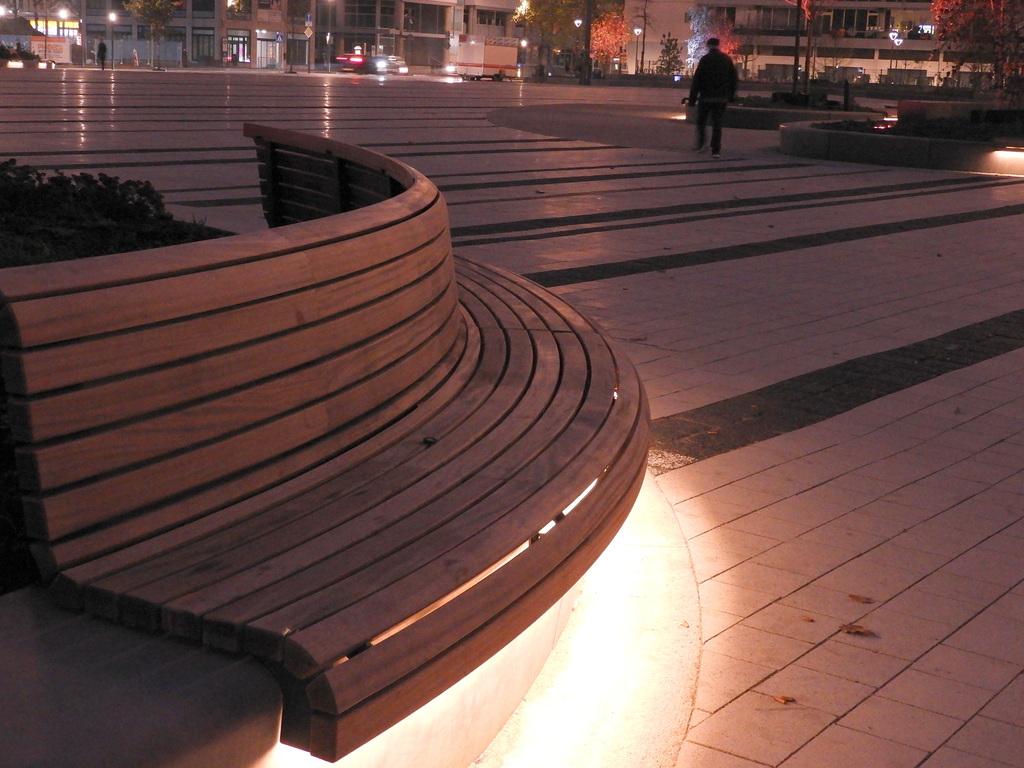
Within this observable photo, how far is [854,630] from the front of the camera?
3426 millimetres


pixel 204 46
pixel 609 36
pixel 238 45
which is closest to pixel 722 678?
pixel 204 46

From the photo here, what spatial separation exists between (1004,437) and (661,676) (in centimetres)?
280

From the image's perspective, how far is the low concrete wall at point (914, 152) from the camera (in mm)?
18359

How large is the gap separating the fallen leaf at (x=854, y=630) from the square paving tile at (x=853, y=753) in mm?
529

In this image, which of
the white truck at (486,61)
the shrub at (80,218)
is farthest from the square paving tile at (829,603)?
the white truck at (486,61)

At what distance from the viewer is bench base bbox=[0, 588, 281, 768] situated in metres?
1.82

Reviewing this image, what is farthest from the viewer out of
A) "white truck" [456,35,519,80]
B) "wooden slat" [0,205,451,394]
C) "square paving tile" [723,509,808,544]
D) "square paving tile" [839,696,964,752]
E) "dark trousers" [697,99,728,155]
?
"white truck" [456,35,519,80]

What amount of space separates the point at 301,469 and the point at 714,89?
16009 mm

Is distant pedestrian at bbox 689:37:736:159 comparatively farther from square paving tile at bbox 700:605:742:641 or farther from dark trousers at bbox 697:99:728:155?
square paving tile at bbox 700:605:742:641

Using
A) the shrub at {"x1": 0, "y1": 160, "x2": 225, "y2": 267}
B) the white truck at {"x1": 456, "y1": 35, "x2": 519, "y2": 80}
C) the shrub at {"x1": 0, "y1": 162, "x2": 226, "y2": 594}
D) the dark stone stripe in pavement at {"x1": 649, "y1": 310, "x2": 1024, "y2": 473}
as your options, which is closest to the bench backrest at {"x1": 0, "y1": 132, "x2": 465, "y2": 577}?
the dark stone stripe in pavement at {"x1": 649, "y1": 310, "x2": 1024, "y2": 473}

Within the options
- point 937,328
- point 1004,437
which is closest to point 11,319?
point 1004,437

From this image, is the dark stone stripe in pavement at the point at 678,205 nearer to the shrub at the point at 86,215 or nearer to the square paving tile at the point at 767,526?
the shrub at the point at 86,215

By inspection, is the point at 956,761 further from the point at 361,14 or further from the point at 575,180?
the point at 361,14

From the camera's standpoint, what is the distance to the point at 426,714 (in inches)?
98.3
